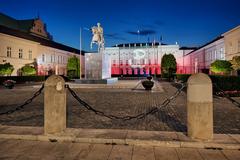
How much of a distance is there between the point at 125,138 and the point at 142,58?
9834 cm

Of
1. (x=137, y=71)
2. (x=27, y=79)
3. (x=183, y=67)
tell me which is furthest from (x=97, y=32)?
(x=137, y=71)

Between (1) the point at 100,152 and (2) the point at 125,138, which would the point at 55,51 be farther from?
(1) the point at 100,152

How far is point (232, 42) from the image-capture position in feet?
143

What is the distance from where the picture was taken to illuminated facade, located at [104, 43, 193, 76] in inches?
3927

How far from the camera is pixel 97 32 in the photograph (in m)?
28.4

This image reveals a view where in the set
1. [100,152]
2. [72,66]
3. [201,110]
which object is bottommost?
[100,152]

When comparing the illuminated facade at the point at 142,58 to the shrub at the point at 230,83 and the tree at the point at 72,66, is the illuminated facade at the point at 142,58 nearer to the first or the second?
the tree at the point at 72,66

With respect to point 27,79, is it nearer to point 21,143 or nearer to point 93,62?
point 93,62

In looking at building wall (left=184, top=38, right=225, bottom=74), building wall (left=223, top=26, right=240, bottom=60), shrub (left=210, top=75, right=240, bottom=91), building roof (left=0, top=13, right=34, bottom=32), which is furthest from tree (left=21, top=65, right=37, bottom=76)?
building wall (left=223, top=26, right=240, bottom=60)

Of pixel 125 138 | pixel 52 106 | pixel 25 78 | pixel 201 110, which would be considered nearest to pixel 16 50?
pixel 25 78

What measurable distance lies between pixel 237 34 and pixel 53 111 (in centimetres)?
4160

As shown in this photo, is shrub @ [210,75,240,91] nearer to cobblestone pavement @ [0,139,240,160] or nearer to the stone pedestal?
cobblestone pavement @ [0,139,240,160]

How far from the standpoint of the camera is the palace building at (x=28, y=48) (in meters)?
42.6

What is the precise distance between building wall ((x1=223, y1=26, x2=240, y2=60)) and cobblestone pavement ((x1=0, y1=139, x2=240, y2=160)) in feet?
133
